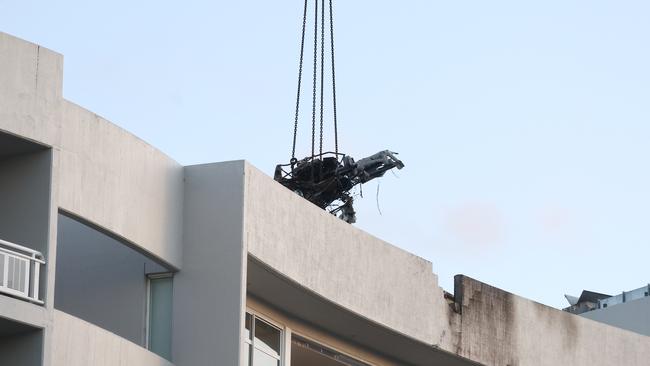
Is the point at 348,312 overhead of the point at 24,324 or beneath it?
overhead

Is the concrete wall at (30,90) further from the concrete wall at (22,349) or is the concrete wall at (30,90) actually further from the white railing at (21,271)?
the concrete wall at (22,349)

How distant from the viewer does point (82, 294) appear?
2691 centimetres

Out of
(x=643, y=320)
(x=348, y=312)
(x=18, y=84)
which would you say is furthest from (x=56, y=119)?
(x=643, y=320)

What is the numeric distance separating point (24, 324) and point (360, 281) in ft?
30.2

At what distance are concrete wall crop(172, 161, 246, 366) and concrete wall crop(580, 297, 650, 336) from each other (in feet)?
58.4

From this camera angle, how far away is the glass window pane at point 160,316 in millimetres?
25506

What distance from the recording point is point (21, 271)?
22094 millimetres

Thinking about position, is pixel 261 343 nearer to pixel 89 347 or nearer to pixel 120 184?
pixel 120 184

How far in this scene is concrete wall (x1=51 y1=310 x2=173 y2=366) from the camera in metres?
22.4

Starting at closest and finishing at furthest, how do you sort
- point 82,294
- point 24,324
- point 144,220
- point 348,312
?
point 24,324, point 144,220, point 82,294, point 348,312

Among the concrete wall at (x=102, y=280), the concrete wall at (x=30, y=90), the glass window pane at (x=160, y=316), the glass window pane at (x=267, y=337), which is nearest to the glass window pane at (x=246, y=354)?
the glass window pane at (x=267, y=337)

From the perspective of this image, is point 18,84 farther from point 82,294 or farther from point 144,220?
point 82,294

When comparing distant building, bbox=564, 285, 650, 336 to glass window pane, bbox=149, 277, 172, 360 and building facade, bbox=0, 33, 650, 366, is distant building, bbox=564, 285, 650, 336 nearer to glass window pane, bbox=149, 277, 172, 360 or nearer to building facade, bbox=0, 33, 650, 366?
building facade, bbox=0, 33, 650, 366

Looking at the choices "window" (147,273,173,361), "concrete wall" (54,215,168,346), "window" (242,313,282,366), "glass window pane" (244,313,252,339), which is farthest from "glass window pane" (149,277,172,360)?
"glass window pane" (244,313,252,339)
